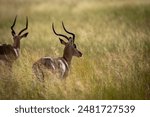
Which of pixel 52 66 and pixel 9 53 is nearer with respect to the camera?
pixel 52 66

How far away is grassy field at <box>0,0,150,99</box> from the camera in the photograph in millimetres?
10023

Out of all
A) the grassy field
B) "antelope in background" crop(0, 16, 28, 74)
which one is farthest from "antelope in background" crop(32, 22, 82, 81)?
"antelope in background" crop(0, 16, 28, 74)

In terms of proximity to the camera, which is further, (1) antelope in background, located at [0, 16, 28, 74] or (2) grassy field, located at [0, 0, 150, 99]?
(1) antelope in background, located at [0, 16, 28, 74]

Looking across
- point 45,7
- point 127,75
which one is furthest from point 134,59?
point 45,7

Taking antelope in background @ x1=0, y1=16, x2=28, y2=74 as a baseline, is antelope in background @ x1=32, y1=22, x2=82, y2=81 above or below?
below

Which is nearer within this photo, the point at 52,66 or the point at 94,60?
the point at 52,66

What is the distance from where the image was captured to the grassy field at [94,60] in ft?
32.9

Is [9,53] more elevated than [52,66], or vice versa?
[9,53]

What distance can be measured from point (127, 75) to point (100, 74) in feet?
1.33

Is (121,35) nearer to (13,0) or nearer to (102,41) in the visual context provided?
(102,41)

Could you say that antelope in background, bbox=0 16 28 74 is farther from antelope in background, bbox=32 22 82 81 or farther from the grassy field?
antelope in background, bbox=32 22 82 81

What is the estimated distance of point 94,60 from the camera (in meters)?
11.3

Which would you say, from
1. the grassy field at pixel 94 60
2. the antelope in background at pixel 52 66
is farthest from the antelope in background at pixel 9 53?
the antelope in background at pixel 52 66

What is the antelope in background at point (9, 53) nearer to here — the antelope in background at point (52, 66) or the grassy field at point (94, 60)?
the grassy field at point (94, 60)
